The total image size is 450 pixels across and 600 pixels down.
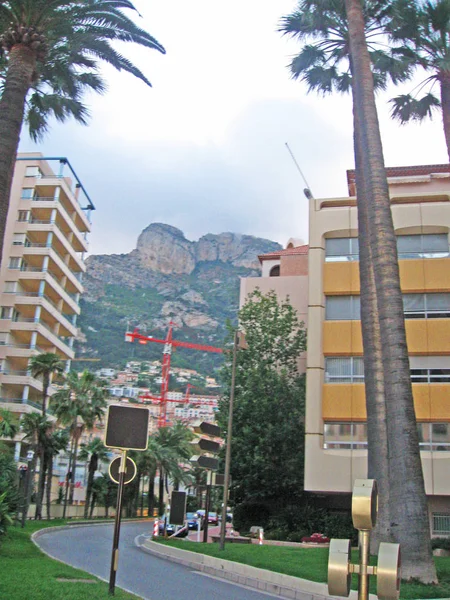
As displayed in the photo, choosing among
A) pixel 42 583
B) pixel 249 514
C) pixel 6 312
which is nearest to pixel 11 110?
pixel 42 583

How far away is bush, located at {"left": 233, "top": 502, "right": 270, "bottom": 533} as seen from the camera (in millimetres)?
35031

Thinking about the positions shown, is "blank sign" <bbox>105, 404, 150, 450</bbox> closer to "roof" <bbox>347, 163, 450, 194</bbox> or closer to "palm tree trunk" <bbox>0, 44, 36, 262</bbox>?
"palm tree trunk" <bbox>0, 44, 36, 262</bbox>

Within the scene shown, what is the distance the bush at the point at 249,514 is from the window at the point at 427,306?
1281 cm

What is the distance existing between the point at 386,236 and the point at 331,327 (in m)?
14.2

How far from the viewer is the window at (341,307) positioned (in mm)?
30953

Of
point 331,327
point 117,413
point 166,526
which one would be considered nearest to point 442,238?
point 331,327

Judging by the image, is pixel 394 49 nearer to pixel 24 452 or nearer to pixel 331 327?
pixel 331 327

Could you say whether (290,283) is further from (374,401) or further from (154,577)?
(154,577)

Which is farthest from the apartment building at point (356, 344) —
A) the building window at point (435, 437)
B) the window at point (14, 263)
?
the window at point (14, 263)

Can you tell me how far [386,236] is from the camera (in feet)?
55.1

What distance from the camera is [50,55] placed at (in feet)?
60.7

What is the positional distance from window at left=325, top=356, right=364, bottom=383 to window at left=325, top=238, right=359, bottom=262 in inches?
187

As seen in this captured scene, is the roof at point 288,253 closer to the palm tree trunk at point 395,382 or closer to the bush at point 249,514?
the bush at point 249,514

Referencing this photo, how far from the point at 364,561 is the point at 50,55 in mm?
17697
